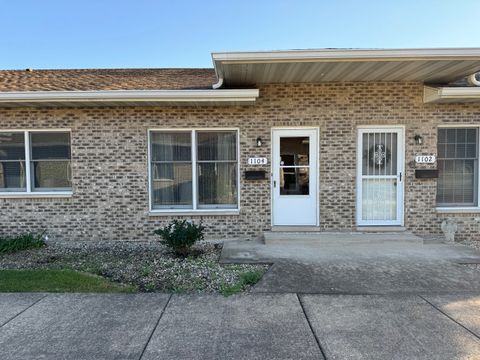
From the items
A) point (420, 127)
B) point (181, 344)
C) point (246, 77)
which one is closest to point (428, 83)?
point (420, 127)

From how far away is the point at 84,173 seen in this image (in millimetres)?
8039

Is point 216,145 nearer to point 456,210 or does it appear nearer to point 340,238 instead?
point 340,238

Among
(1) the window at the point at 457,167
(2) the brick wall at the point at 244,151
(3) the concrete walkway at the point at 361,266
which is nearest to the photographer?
(3) the concrete walkway at the point at 361,266

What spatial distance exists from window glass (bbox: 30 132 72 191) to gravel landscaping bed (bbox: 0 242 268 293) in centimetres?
138

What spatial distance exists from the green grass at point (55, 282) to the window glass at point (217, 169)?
323 cm

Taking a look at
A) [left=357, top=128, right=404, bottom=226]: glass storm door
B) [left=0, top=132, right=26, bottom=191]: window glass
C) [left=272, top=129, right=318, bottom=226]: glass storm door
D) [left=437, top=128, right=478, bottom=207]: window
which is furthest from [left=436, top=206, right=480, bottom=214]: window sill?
[left=0, top=132, right=26, bottom=191]: window glass

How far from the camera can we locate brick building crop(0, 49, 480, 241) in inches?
313

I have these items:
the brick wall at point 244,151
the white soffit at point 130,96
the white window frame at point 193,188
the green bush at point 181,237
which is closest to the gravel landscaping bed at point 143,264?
the green bush at point 181,237

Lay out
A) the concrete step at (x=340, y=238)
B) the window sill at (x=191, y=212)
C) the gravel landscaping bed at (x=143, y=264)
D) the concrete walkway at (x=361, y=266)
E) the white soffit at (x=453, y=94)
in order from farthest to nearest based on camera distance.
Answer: the window sill at (x=191, y=212) → the concrete step at (x=340, y=238) → the white soffit at (x=453, y=94) → the gravel landscaping bed at (x=143, y=264) → the concrete walkway at (x=361, y=266)

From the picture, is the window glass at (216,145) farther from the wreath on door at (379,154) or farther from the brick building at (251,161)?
the wreath on door at (379,154)

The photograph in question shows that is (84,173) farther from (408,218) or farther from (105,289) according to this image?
(408,218)

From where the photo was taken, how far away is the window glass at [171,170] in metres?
8.17

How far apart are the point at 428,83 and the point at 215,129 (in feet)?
15.4

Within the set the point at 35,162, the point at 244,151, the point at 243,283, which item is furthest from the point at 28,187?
the point at 243,283
